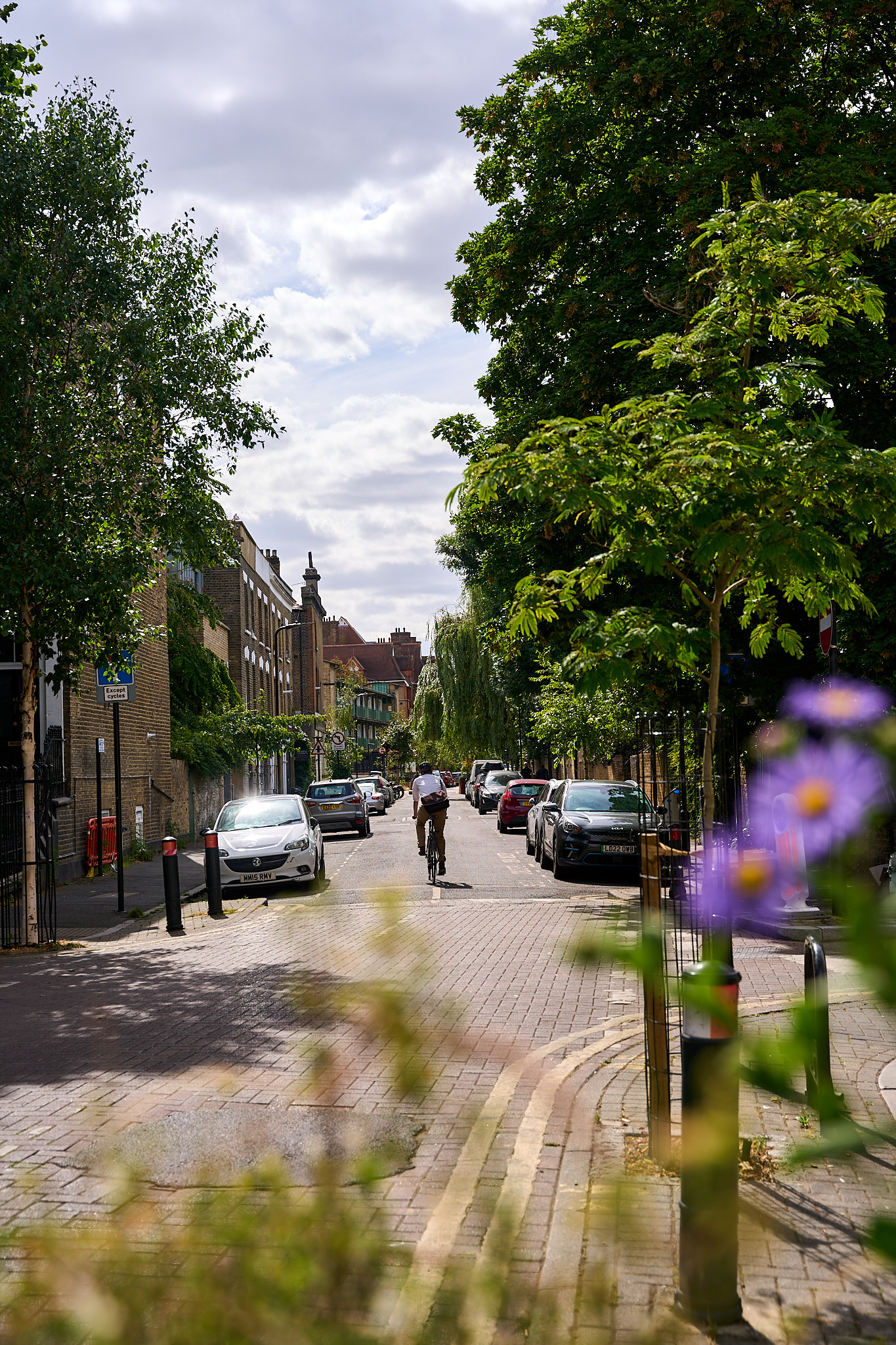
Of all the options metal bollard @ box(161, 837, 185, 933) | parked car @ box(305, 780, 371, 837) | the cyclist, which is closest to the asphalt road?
parked car @ box(305, 780, 371, 837)

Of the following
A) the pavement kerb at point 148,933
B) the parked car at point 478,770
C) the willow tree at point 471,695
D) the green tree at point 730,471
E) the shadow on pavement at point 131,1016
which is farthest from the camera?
the parked car at point 478,770

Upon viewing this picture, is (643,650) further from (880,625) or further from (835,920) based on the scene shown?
(880,625)

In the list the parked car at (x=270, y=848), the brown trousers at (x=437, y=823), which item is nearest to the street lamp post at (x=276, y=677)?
the brown trousers at (x=437, y=823)

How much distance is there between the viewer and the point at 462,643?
46906 mm

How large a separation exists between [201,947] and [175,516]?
550 cm

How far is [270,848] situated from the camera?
16844 mm

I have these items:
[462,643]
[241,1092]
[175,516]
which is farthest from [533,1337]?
[462,643]

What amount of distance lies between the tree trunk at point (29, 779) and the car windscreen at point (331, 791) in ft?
59.4

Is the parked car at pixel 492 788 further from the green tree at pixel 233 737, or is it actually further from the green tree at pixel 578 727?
the green tree at pixel 578 727

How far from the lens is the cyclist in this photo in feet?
59.3

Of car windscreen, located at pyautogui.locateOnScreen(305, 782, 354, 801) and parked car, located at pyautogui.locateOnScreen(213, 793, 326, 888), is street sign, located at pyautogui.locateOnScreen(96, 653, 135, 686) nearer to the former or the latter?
parked car, located at pyautogui.locateOnScreen(213, 793, 326, 888)

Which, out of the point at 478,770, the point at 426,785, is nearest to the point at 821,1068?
the point at 426,785

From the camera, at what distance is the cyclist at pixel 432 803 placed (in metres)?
18.1

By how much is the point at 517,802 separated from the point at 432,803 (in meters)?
12.9
